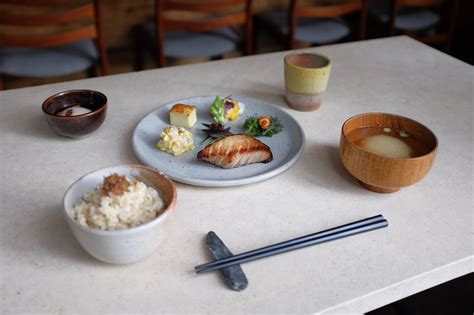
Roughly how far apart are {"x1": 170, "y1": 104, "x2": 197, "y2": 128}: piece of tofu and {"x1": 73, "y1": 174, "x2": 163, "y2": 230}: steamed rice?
37 centimetres

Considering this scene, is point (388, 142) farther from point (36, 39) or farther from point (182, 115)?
point (36, 39)

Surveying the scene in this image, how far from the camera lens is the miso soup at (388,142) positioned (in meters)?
0.89

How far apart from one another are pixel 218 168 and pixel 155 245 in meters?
0.28

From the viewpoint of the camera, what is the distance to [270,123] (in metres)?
1.08

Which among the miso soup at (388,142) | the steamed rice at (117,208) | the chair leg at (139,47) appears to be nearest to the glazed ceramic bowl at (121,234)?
the steamed rice at (117,208)

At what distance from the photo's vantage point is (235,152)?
921 mm

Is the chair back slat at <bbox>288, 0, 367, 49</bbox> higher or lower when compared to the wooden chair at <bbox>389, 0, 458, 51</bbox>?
higher

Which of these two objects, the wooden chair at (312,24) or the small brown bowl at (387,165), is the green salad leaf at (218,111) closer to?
the small brown bowl at (387,165)

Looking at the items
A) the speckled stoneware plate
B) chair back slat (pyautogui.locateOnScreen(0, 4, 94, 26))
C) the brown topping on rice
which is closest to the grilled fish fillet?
the speckled stoneware plate

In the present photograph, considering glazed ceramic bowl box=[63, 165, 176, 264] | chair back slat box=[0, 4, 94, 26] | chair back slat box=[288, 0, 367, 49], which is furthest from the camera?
chair back slat box=[288, 0, 367, 49]

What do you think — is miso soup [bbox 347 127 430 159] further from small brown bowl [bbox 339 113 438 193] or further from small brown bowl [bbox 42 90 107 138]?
small brown bowl [bbox 42 90 107 138]

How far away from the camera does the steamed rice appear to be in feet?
2.22

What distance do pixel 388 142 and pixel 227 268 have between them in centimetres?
45

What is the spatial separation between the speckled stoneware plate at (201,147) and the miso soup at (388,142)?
0.14 metres
